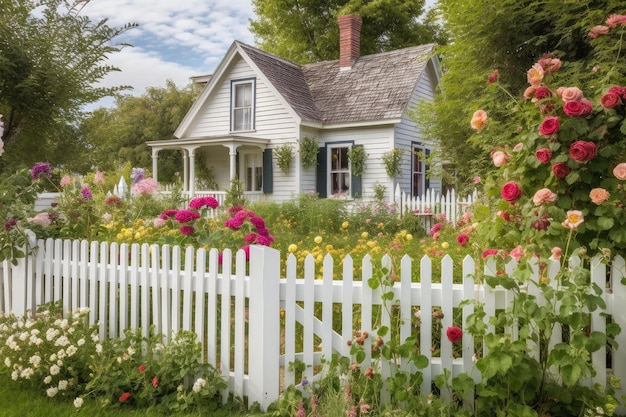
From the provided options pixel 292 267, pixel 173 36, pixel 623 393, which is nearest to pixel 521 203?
pixel 623 393

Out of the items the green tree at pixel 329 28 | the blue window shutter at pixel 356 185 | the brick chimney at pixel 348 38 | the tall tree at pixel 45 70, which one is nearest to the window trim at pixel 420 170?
the blue window shutter at pixel 356 185

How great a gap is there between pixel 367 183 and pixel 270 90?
13.0 ft

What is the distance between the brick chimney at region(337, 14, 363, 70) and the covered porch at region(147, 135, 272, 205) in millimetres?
4080

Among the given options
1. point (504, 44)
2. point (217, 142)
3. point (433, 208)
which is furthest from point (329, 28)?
point (504, 44)

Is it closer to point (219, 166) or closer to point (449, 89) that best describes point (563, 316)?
point (449, 89)

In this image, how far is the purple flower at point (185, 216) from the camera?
352cm

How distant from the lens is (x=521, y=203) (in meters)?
2.82

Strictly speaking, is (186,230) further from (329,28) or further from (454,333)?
(329,28)

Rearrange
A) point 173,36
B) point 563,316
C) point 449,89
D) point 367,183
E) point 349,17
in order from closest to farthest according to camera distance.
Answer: point 563,316 < point 449,89 < point 173,36 < point 367,183 < point 349,17

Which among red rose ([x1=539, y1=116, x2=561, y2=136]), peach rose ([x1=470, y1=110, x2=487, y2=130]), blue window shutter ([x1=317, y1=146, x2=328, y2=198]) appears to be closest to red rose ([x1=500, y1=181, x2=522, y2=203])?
red rose ([x1=539, y1=116, x2=561, y2=136])

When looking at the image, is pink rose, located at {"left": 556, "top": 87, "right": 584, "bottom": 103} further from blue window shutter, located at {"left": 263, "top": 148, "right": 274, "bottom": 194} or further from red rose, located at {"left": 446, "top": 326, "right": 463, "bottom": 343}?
blue window shutter, located at {"left": 263, "top": 148, "right": 274, "bottom": 194}

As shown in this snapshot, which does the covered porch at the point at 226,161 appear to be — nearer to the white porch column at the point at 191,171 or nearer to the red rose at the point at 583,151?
the white porch column at the point at 191,171

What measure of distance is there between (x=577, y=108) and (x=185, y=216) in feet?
8.43

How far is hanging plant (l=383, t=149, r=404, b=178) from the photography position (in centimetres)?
A: 1353
